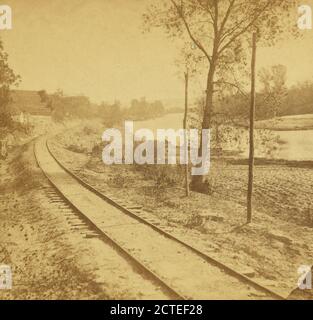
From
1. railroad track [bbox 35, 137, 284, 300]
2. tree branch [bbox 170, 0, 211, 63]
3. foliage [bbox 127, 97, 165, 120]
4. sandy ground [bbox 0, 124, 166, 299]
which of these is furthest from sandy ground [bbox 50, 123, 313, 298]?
foliage [bbox 127, 97, 165, 120]

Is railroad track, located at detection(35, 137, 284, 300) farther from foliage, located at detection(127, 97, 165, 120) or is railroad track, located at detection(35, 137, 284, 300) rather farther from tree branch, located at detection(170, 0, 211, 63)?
foliage, located at detection(127, 97, 165, 120)

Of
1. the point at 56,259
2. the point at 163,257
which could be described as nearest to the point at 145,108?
the point at 56,259

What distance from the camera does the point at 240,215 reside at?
52.6 ft

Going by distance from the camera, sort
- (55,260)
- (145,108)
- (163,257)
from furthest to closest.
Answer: (145,108), (55,260), (163,257)

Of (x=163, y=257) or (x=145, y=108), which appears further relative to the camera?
(x=145, y=108)

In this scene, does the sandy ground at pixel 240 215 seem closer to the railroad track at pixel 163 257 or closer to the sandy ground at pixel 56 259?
the railroad track at pixel 163 257

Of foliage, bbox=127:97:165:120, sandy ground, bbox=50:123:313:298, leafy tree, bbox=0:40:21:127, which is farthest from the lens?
foliage, bbox=127:97:165:120

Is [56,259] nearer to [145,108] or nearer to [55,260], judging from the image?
[55,260]

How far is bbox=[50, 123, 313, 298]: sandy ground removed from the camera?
11484mm

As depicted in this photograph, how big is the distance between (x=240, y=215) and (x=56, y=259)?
8.05m

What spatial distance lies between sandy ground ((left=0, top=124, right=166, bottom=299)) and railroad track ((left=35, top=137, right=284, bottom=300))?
42 cm

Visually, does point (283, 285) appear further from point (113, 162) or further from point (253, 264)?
point (113, 162)

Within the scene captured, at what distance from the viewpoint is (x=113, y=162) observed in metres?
29.8
